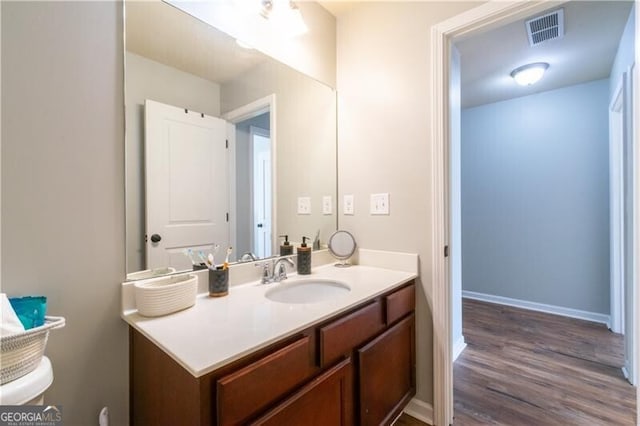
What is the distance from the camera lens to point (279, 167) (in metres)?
1.68

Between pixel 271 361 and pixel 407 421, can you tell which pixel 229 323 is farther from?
pixel 407 421

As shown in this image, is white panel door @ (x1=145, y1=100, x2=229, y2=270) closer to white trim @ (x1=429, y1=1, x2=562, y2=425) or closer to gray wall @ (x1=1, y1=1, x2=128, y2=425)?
gray wall @ (x1=1, y1=1, x2=128, y2=425)

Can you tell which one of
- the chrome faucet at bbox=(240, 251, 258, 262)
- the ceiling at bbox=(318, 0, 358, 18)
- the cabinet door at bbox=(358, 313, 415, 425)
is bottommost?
the cabinet door at bbox=(358, 313, 415, 425)

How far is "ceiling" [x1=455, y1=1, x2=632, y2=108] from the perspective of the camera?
184 cm

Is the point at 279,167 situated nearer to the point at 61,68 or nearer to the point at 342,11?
the point at 61,68

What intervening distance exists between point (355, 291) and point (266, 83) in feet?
3.92

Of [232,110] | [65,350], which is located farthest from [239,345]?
[232,110]

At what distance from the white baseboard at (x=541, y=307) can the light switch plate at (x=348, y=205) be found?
2711 millimetres

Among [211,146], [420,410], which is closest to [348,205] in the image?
[211,146]

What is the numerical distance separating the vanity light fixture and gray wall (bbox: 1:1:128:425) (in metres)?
0.71

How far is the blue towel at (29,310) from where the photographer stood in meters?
0.74

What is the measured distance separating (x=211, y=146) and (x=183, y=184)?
0.75ft

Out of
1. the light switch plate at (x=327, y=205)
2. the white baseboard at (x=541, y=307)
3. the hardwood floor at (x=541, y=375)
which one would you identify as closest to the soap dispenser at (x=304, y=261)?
the light switch plate at (x=327, y=205)

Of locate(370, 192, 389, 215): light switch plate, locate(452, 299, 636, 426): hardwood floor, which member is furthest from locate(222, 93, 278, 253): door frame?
locate(452, 299, 636, 426): hardwood floor
